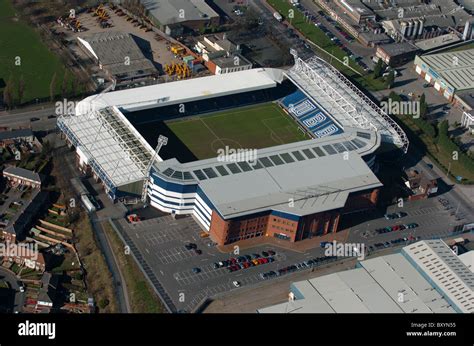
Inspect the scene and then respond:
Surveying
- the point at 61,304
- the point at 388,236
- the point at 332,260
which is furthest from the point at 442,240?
the point at 61,304

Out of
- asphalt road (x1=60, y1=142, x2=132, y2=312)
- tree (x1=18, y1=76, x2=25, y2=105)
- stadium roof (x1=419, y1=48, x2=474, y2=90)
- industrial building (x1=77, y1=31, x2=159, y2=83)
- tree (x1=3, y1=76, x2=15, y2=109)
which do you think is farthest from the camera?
stadium roof (x1=419, y1=48, x2=474, y2=90)

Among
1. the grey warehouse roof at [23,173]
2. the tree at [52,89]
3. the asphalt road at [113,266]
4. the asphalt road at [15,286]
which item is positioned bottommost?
the asphalt road at [15,286]

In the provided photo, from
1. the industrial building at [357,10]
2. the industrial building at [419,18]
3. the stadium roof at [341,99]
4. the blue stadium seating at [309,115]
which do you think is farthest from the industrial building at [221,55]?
the industrial building at [419,18]

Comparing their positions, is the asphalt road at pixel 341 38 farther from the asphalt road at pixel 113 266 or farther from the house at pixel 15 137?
the asphalt road at pixel 113 266

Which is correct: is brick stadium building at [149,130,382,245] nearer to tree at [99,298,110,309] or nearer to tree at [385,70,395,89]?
Result: tree at [99,298,110,309]

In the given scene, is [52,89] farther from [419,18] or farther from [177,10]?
[419,18]

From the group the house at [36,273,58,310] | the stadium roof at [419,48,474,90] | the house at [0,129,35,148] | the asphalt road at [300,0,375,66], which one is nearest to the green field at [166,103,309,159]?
the house at [0,129,35,148]
